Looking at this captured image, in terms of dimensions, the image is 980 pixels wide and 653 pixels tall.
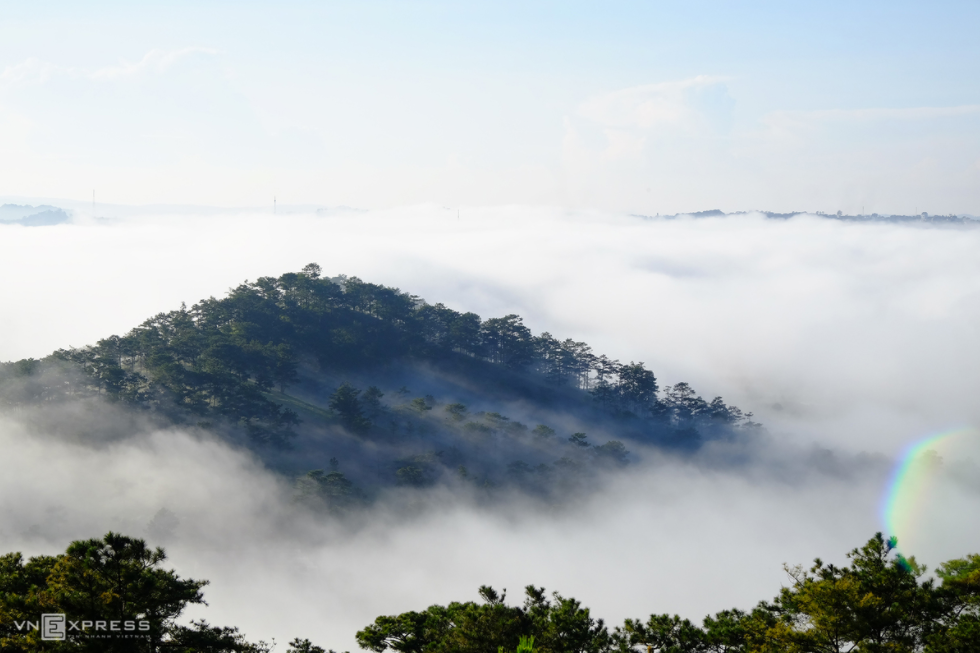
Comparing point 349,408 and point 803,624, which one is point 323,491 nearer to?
point 349,408

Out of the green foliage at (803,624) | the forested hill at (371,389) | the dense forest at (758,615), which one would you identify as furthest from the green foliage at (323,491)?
the dense forest at (758,615)

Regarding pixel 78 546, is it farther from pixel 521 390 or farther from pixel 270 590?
pixel 521 390

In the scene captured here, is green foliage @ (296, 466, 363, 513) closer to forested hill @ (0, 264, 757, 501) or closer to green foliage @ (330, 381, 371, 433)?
forested hill @ (0, 264, 757, 501)

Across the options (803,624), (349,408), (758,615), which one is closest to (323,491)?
(349,408)

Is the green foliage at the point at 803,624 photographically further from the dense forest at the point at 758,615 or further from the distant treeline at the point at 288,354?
the distant treeline at the point at 288,354

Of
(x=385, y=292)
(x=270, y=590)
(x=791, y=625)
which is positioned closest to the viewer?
(x=791, y=625)

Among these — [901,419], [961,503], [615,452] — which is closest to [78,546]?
[615,452]
